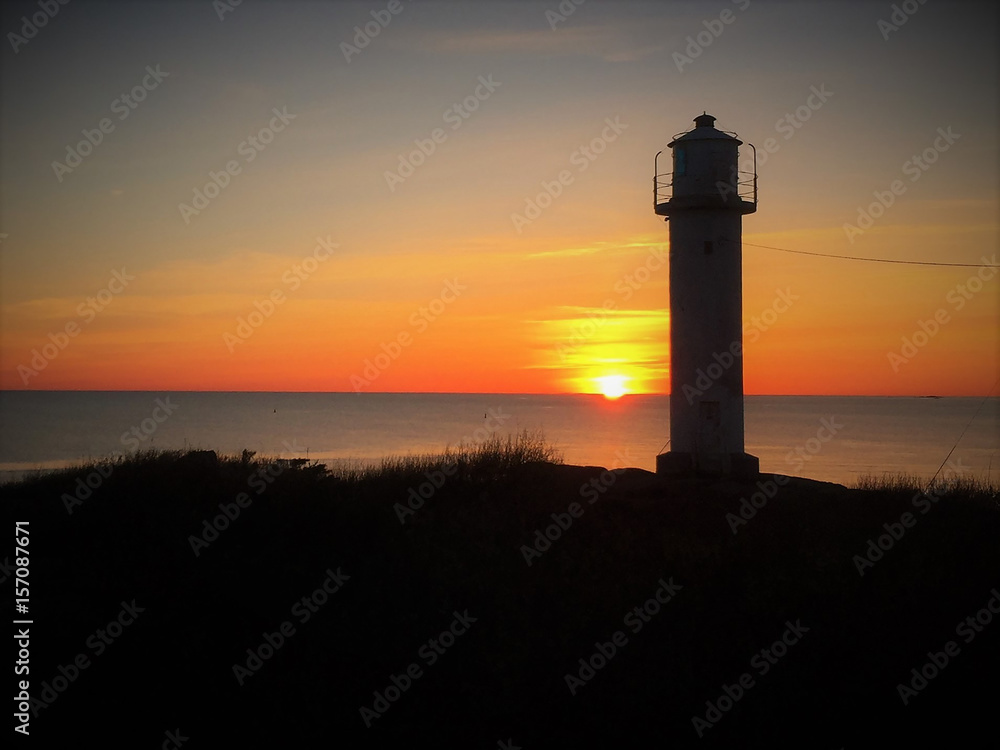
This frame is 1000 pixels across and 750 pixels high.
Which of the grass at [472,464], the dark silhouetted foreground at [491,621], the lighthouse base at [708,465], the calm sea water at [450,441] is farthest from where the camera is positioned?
the calm sea water at [450,441]

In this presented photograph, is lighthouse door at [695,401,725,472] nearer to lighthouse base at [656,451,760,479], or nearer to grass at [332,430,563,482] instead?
lighthouse base at [656,451,760,479]

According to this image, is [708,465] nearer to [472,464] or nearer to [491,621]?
[472,464]

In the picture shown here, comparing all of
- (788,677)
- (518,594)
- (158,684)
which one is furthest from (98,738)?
(788,677)

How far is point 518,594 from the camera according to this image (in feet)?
29.2

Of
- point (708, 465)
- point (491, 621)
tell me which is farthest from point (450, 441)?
point (491, 621)

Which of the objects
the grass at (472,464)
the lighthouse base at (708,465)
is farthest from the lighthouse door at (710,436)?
the grass at (472,464)

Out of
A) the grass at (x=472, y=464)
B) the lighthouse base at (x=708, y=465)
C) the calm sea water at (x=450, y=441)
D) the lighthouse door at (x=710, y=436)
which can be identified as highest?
the calm sea water at (x=450, y=441)

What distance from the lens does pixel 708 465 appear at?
1628 cm

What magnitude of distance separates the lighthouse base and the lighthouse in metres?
0.02

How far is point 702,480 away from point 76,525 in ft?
35.0

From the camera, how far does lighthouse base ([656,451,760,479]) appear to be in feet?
53.3

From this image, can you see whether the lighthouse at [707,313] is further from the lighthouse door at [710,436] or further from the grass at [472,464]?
Result: the grass at [472,464]

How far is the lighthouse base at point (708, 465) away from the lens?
639 inches

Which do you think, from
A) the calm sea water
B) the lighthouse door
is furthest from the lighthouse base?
the calm sea water
